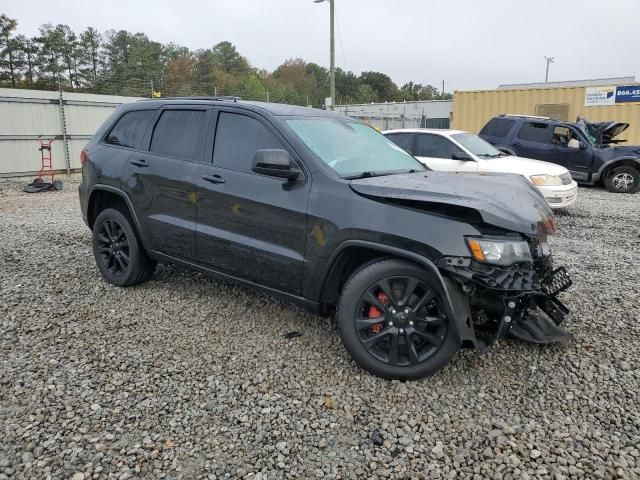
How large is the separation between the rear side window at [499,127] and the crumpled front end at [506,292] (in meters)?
9.43

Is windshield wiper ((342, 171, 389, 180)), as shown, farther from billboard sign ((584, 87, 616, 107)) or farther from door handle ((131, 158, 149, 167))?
billboard sign ((584, 87, 616, 107))

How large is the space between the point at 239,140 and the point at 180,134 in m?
0.69

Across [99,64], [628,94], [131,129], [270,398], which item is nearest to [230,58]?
[99,64]

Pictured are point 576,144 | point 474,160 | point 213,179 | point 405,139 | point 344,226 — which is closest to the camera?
point 344,226

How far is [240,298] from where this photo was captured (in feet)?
14.5

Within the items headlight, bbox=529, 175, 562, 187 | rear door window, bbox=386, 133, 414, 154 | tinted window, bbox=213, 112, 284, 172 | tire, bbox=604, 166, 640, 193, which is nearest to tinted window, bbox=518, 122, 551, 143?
tire, bbox=604, 166, 640, 193

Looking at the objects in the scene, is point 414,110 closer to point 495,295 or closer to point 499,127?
point 499,127

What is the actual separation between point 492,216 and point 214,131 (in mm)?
2322

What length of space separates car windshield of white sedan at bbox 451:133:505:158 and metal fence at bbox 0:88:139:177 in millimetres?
10770

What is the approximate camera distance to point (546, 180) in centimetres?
820

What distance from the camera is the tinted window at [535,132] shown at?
459 inches

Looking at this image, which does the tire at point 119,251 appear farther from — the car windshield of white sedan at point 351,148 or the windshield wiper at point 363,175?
the windshield wiper at point 363,175

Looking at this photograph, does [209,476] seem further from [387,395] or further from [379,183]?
[379,183]

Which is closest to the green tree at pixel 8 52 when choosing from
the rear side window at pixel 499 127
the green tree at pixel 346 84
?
the rear side window at pixel 499 127
